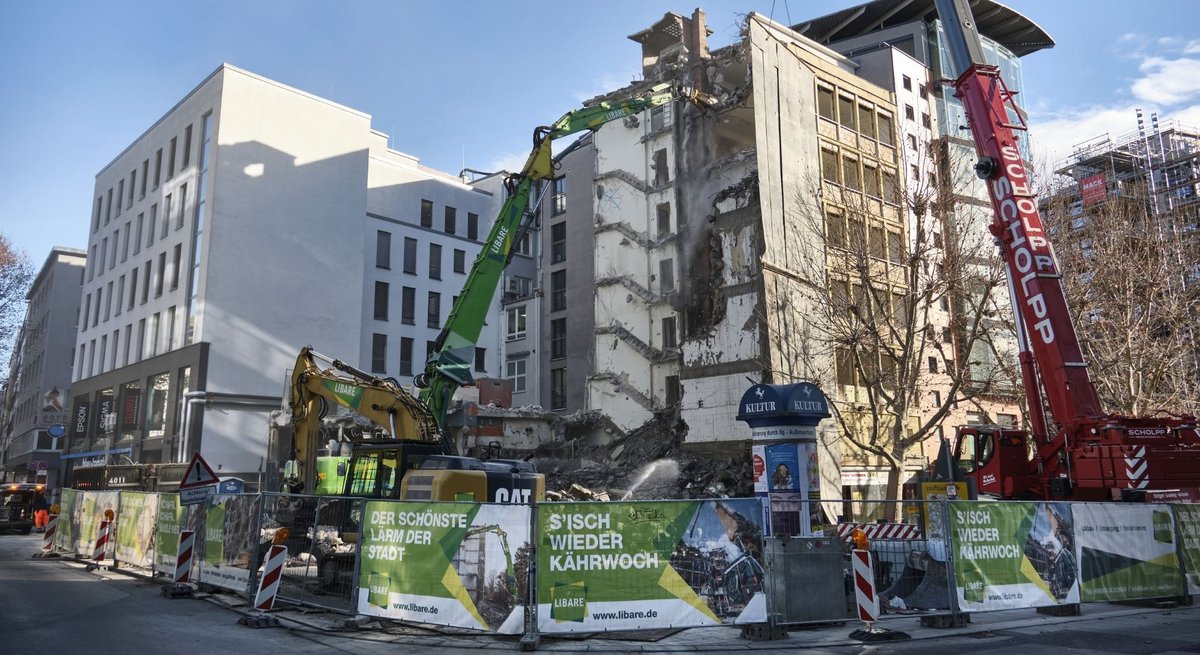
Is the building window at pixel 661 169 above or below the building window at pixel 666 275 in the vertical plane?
above

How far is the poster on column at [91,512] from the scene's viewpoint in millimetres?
17812

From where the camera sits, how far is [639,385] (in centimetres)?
3481

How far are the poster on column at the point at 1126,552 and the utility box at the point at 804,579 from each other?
4.28 metres

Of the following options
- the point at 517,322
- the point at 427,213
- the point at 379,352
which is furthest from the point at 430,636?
the point at 427,213

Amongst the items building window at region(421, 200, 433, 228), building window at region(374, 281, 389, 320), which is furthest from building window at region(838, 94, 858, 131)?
building window at region(374, 281, 389, 320)

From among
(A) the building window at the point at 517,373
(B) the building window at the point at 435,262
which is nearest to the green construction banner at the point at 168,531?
(A) the building window at the point at 517,373

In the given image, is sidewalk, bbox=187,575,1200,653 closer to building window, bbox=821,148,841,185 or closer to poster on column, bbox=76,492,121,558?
poster on column, bbox=76,492,121,558

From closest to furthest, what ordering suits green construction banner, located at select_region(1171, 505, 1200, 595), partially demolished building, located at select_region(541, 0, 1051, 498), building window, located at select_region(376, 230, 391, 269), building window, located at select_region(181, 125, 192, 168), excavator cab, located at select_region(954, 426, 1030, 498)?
green construction banner, located at select_region(1171, 505, 1200, 595)
excavator cab, located at select_region(954, 426, 1030, 498)
partially demolished building, located at select_region(541, 0, 1051, 498)
building window, located at select_region(181, 125, 192, 168)
building window, located at select_region(376, 230, 391, 269)

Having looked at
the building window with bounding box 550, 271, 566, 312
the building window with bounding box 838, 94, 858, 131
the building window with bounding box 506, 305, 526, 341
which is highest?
the building window with bounding box 838, 94, 858, 131

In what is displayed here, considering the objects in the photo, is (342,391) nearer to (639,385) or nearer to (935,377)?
(639,385)

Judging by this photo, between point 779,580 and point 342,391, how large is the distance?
35.1 ft

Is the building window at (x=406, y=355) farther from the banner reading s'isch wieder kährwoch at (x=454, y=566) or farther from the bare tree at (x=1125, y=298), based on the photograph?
the banner reading s'isch wieder kährwoch at (x=454, y=566)

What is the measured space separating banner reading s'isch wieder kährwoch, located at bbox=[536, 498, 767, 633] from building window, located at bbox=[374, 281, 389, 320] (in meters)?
40.8

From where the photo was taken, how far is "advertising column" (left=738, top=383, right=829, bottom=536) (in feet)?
45.5
